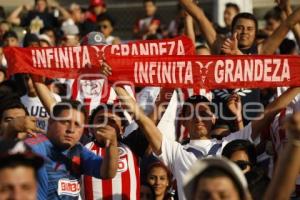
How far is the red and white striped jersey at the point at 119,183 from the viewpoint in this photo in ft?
23.8

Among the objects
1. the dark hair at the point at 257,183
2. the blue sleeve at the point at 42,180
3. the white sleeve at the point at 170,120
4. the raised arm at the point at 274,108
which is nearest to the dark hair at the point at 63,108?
the blue sleeve at the point at 42,180

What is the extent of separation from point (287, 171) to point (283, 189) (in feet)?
0.32

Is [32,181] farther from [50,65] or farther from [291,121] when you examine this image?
[50,65]

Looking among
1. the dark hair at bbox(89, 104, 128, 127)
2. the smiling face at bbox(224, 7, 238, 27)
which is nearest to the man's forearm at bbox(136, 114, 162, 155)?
the dark hair at bbox(89, 104, 128, 127)

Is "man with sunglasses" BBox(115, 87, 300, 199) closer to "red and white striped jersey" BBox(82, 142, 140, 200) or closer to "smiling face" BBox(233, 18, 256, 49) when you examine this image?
"red and white striped jersey" BBox(82, 142, 140, 200)

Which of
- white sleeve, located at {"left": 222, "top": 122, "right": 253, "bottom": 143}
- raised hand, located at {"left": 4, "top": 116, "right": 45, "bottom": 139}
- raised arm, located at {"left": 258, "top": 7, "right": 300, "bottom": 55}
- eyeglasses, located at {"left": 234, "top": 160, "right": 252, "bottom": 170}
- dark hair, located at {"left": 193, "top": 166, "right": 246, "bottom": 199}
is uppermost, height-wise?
raised arm, located at {"left": 258, "top": 7, "right": 300, "bottom": 55}

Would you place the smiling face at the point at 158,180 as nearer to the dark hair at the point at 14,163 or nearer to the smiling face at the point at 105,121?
the smiling face at the point at 105,121

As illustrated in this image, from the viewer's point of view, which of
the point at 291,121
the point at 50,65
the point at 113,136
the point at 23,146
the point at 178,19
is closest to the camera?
the point at 291,121

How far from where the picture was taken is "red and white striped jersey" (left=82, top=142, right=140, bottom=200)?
7.26 meters

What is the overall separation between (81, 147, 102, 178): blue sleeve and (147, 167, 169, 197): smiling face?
1.27 meters

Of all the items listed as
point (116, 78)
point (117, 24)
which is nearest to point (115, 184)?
point (116, 78)

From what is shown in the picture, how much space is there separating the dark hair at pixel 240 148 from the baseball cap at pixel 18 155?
240 cm

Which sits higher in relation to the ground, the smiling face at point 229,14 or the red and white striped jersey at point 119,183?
the smiling face at point 229,14

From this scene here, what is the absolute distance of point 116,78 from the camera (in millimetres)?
7258
